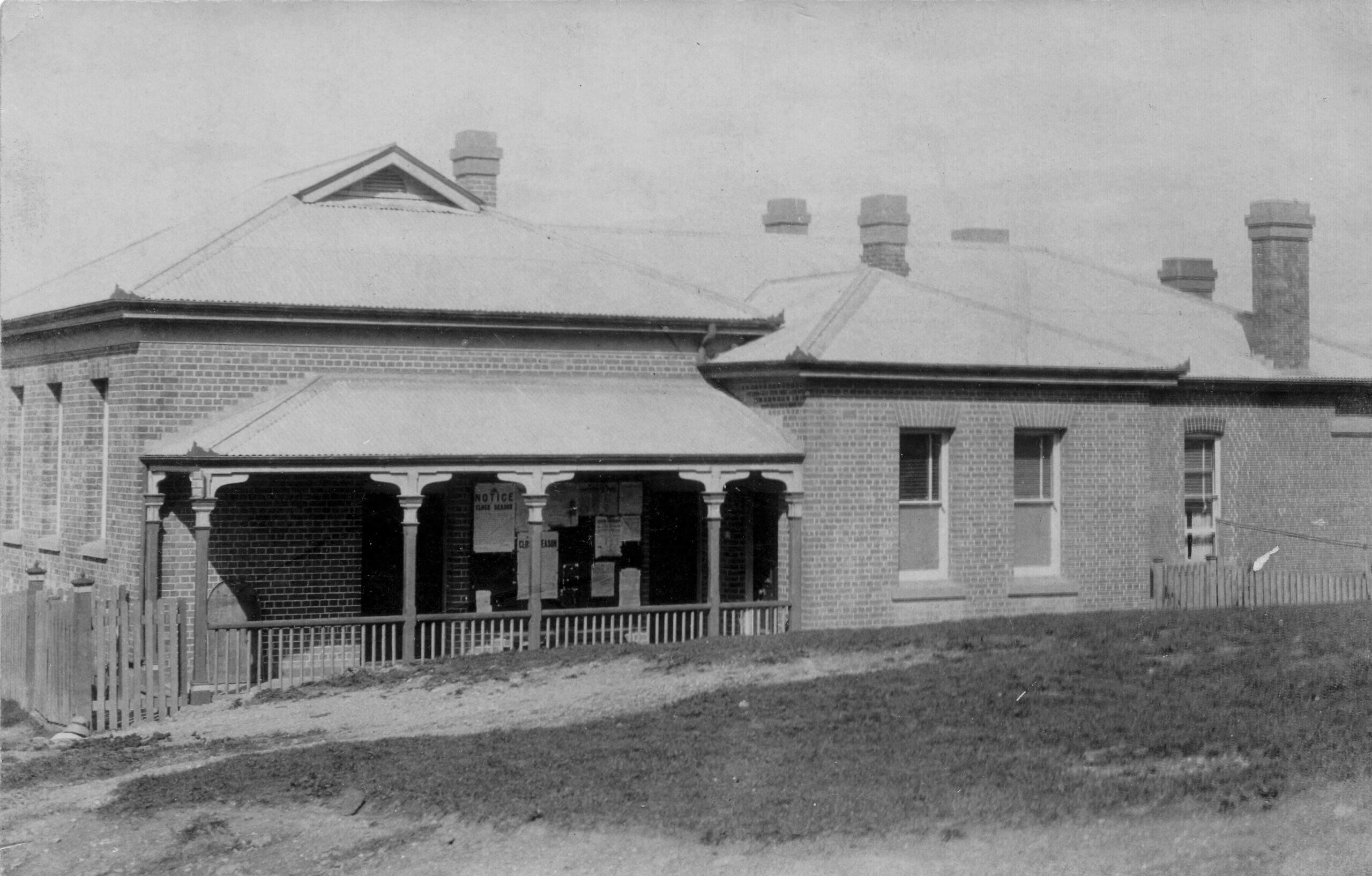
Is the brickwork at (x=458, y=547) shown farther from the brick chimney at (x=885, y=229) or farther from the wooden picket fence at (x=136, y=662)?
the brick chimney at (x=885, y=229)

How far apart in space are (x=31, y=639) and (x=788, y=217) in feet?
52.5

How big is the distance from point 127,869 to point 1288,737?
846 centimetres

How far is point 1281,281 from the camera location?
24219 mm

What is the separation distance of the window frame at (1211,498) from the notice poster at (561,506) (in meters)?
9.14

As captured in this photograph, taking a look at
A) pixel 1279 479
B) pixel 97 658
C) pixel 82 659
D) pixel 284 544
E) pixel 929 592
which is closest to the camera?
pixel 97 658

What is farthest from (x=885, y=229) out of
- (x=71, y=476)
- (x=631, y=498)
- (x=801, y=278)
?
(x=71, y=476)

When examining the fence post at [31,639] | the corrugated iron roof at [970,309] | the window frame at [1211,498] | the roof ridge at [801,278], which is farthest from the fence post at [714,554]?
the window frame at [1211,498]

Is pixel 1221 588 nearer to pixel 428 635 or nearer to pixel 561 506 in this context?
pixel 561 506

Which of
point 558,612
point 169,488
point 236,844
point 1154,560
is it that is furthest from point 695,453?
point 236,844

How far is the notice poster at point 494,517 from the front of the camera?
64.5ft

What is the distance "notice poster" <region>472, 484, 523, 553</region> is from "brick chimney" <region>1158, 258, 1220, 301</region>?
1381 centimetres

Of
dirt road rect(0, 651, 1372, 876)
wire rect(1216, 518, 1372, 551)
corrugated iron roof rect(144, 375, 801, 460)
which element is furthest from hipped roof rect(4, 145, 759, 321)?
dirt road rect(0, 651, 1372, 876)

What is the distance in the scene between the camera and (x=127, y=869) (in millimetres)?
10234

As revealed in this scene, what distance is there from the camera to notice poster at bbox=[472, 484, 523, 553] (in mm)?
19656
